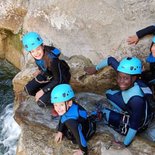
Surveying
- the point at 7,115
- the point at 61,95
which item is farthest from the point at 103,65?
the point at 7,115

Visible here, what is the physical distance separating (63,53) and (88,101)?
130cm

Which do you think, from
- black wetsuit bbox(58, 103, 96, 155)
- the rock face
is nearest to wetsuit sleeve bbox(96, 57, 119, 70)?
the rock face

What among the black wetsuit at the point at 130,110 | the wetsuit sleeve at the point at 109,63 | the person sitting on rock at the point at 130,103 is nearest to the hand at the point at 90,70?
the wetsuit sleeve at the point at 109,63

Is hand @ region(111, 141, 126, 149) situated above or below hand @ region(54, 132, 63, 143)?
below

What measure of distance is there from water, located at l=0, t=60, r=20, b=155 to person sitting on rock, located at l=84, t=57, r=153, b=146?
2.54 meters

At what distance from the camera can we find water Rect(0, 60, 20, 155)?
7645mm

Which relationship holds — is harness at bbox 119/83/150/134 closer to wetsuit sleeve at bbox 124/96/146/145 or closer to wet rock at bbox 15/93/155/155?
wetsuit sleeve at bbox 124/96/146/145

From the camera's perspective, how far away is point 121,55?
6.98 metres

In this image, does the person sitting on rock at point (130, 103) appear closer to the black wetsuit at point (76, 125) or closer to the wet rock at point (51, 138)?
the wet rock at point (51, 138)

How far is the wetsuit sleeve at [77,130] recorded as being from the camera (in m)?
5.42

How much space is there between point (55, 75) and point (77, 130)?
4.00ft

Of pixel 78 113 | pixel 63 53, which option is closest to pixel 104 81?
pixel 63 53

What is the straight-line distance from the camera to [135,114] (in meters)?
5.50

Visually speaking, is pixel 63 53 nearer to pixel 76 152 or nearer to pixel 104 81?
pixel 104 81
